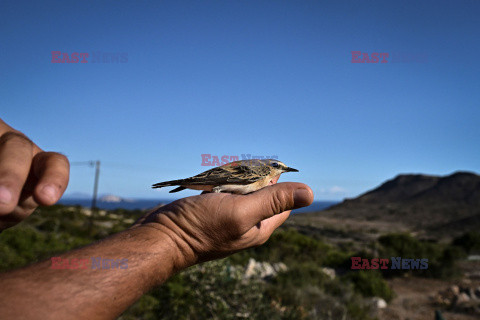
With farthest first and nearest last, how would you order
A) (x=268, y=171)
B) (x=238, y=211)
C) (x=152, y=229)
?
(x=268, y=171)
(x=238, y=211)
(x=152, y=229)

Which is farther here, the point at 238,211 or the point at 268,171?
the point at 268,171

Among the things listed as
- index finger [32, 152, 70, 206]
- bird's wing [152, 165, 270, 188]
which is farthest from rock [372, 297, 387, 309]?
index finger [32, 152, 70, 206]

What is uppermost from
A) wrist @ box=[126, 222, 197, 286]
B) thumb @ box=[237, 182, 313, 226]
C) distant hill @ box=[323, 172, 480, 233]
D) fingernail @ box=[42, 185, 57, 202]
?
fingernail @ box=[42, 185, 57, 202]

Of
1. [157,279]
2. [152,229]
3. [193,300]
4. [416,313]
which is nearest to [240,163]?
[152,229]

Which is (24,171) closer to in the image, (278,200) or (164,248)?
(164,248)

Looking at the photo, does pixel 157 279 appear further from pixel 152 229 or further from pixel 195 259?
pixel 195 259

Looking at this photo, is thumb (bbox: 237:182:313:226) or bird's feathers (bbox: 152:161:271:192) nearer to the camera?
thumb (bbox: 237:182:313:226)

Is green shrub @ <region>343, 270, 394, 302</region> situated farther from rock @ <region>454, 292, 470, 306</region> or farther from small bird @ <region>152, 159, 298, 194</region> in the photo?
small bird @ <region>152, 159, 298, 194</region>

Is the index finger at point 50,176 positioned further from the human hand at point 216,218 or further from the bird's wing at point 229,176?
the bird's wing at point 229,176
